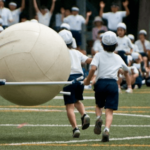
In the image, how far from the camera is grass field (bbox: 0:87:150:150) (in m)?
9.56

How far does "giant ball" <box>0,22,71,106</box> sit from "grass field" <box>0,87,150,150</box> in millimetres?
806

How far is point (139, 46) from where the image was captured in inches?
991

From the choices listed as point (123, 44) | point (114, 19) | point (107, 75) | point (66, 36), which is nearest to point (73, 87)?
point (107, 75)

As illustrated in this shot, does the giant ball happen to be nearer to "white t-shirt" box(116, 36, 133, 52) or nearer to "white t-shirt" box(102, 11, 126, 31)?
"white t-shirt" box(116, 36, 133, 52)

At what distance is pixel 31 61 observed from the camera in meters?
8.83

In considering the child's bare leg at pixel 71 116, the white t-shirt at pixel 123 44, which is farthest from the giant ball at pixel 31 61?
the white t-shirt at pixel 123 44

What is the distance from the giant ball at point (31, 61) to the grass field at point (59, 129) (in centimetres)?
81

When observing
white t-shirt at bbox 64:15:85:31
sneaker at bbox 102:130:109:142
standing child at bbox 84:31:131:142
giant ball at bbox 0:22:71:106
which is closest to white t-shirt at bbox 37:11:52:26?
white t-shirt at bbox 64:15:85:31

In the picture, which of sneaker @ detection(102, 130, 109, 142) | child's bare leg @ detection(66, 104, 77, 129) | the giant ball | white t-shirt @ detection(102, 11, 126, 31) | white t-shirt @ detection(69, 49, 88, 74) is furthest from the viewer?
white t-shirt @ detection(102, 11, 126, 31)

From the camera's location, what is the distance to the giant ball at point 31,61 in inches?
348

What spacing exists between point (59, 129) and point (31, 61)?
2818mm

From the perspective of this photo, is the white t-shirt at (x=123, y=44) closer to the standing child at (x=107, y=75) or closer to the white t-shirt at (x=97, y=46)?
the white t-shirt at (x=97, y=46)

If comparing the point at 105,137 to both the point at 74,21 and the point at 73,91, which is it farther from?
the point at 74,21

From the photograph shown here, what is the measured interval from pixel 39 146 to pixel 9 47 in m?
1.53
